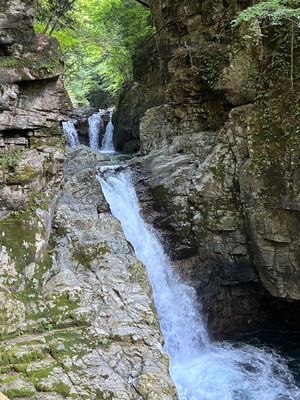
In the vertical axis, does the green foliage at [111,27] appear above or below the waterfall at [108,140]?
above

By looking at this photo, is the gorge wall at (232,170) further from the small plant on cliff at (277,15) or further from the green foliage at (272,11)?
the green foliage at (272,11)

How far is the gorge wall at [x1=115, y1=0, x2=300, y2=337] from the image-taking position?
9.56m

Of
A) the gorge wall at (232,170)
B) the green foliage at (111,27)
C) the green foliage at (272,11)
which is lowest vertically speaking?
the gorge wall at (232,170)

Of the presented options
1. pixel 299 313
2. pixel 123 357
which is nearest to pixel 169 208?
pixel 299 313

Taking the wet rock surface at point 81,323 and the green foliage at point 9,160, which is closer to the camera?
the wet rock surface at point 81,323

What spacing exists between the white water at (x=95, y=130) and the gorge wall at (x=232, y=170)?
6.67m

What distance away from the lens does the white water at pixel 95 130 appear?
18.7 metres

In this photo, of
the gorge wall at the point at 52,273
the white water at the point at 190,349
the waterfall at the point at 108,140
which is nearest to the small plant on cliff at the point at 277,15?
the gorge wall at the point at 52,273

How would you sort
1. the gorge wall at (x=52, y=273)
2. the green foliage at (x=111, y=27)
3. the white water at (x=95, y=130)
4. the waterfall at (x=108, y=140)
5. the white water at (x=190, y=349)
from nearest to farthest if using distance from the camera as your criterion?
the gorge wall at (x=52, y=273)
the white water at (x=190, y=349)
the green foliage at (x=111, y=27)
the waterfall at (x=108, y=140)
the white water at (x=95, y=130)

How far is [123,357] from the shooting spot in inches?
243

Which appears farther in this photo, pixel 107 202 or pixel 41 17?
pixel 41 17

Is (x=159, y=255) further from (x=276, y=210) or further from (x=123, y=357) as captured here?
(x=123, y=357)

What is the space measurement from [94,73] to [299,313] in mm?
21558

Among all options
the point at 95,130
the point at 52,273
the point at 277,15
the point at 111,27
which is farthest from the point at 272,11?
the point at 95,130
